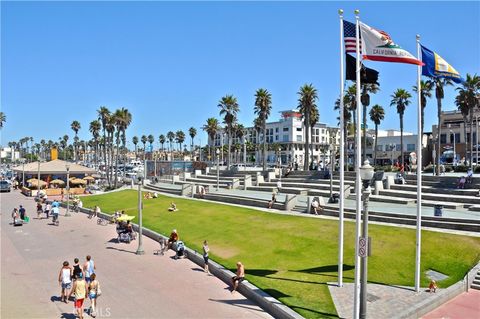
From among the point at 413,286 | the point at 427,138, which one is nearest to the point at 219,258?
the point at 413,286

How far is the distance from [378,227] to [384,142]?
7624 centimetres

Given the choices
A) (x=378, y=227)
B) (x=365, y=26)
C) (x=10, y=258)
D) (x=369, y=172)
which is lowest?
(x=10, y=258)

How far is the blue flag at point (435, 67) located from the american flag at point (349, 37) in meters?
3.57

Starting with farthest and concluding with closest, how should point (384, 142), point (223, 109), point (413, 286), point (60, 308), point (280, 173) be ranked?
point (384, 142)
point (223, 109)
point (280, 173)
point (413, 286)
point (60, 308)

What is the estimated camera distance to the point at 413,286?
1722 cm

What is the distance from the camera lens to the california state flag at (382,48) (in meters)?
14.2

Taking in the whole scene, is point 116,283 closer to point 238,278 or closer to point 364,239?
point 238,278

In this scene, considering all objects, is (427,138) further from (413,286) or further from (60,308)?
(60,308)

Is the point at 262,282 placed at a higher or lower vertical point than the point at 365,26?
lower

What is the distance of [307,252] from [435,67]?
1043cm

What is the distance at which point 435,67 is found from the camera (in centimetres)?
1666

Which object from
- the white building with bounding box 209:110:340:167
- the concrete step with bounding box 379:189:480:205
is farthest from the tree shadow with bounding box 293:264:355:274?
the white building with bounding box 209:110:340:167

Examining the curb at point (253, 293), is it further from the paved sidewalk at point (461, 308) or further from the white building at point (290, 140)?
the white building at point (290, 140)

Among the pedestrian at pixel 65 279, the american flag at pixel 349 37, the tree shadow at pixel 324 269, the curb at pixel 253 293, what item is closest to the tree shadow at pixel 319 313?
the curb at pixel 253 293
